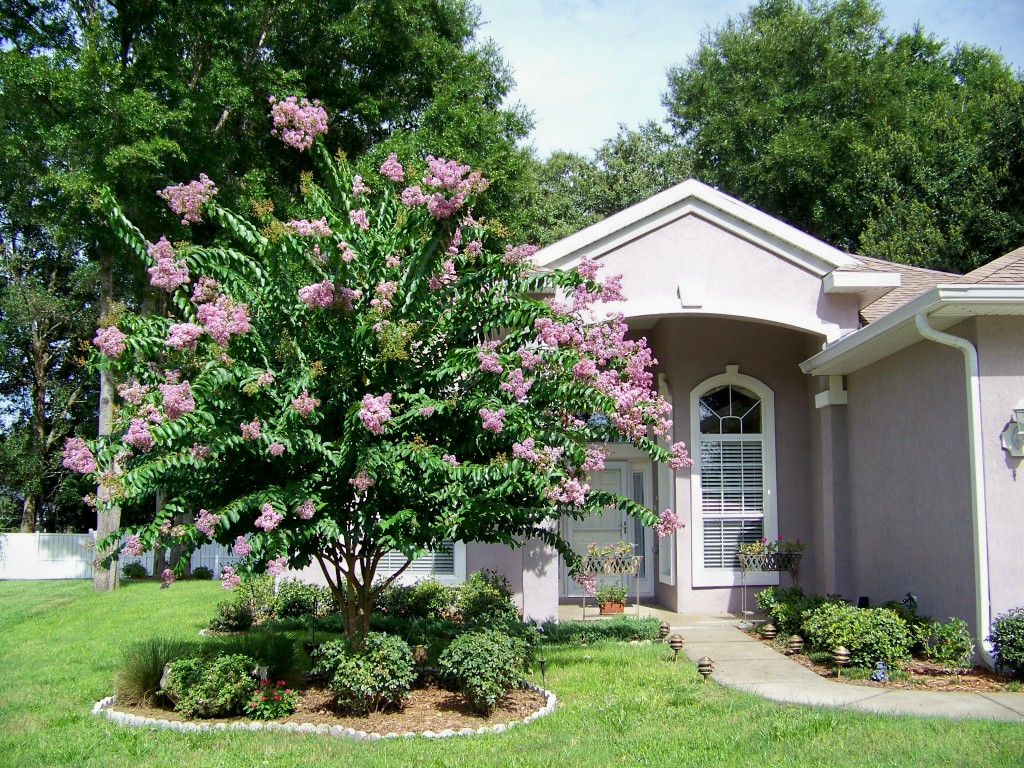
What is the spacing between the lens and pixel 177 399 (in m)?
6.15

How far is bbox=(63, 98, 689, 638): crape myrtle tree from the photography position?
6.64 m

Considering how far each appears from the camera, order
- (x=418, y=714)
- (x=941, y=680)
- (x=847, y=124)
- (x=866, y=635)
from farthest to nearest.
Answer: (x=847, y=124)
(x=866, y=635)
(x=941, y=680)
(x=418, y=714)

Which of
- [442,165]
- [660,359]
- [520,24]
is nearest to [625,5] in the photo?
[520,24]

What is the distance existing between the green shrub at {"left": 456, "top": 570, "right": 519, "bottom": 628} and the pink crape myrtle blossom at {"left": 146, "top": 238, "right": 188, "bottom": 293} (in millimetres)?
4445

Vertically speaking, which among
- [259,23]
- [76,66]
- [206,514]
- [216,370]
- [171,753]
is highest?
[259,23]

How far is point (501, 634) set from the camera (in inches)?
299

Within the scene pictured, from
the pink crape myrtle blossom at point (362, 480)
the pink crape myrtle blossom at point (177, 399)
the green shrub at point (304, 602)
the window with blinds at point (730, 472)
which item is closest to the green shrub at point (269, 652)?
the pink crape myrtle blossom at point (362, 480)

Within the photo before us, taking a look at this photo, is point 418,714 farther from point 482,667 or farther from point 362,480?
point 362,480

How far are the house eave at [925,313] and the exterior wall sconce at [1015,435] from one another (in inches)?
37.1

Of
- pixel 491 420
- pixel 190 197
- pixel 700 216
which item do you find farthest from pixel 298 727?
pixel 700 216

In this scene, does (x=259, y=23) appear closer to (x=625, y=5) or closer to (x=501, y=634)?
(x=625, y=5)

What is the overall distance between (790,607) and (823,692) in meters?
2.87

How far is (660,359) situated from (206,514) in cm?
872

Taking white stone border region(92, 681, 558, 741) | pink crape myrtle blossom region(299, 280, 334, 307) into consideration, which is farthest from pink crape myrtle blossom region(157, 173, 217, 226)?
white stone border region(92, 681, 558, 741)
